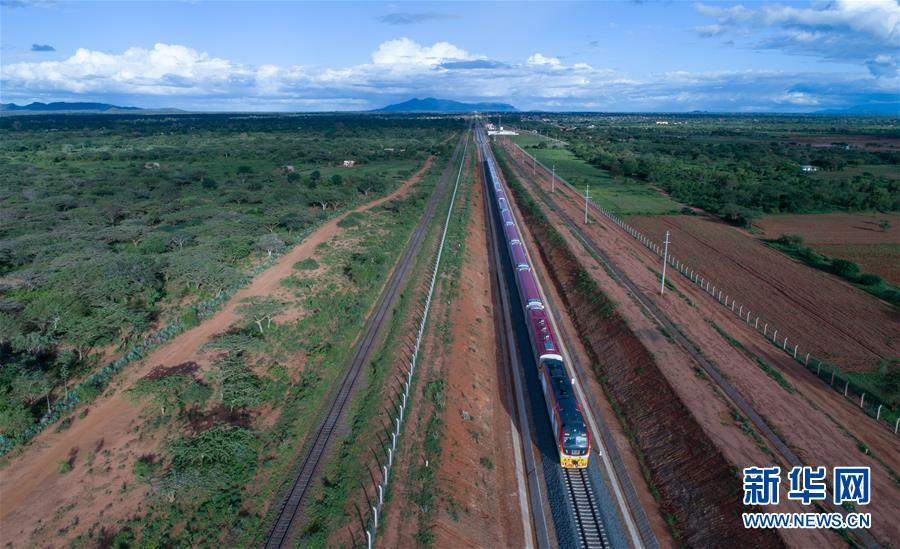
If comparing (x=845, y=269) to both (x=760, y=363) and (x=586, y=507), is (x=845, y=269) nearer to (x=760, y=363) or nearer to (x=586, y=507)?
(x=760, y=363)

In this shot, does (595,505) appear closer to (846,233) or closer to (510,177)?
(846,233)

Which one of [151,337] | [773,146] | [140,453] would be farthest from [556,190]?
[773,146]

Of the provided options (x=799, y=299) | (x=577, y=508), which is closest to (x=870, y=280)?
(x=799, y=299)

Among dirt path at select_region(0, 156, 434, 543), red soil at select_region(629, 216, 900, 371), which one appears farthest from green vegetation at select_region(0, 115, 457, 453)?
red soil at select_region(629, 216, 900, 371)

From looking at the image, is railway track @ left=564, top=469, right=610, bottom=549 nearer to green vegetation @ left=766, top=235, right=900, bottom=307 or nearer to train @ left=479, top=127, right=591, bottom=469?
train @ left=479, top=127, right=591, bottom=469

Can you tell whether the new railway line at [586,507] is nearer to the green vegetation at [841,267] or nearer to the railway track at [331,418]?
the railway track at [331,418]

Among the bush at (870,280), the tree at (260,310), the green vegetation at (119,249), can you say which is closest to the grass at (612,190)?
the bush at (870,280)
